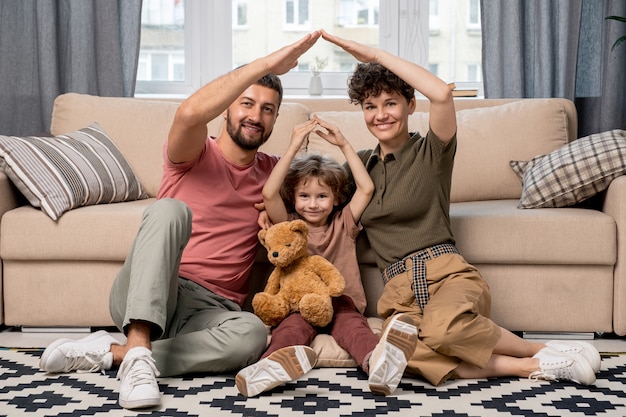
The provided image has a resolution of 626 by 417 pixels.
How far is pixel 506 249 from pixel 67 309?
144cm

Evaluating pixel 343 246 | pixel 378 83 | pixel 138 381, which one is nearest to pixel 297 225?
pixel 343 246

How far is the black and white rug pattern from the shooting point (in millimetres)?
1896

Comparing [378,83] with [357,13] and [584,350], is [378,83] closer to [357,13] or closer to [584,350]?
[584,350]

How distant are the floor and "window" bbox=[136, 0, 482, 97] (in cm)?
190

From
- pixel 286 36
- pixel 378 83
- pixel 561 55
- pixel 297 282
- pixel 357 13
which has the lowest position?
pixel 297 282

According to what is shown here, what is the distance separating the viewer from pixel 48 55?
404 centimetres

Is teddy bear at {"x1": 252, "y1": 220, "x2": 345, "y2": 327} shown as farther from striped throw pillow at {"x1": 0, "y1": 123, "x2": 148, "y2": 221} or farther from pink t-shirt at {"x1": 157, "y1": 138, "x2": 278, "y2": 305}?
striped throw pillow at {"x1": 0, "y1": 123, "x2": 148, "y2": 221}

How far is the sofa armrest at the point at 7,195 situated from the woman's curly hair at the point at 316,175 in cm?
94

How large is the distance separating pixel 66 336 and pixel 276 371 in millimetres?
1012

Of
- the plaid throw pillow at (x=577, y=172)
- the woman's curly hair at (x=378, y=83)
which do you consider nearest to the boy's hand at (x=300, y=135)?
the woman's curly hair at (x=378, y=83)

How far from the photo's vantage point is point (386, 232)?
7.95ft

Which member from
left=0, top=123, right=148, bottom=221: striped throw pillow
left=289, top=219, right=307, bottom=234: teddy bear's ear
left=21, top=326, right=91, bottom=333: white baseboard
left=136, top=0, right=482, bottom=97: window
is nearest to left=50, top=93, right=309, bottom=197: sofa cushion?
left=0, top=123, right=148, bottom=221: striped throw pillow

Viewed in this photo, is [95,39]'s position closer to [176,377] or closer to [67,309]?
Answer: [67,309]

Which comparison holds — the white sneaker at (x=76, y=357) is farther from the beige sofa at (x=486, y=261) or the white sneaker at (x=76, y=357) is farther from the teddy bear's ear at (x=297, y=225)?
the teddy bear's ear at (x=297, y=225)
